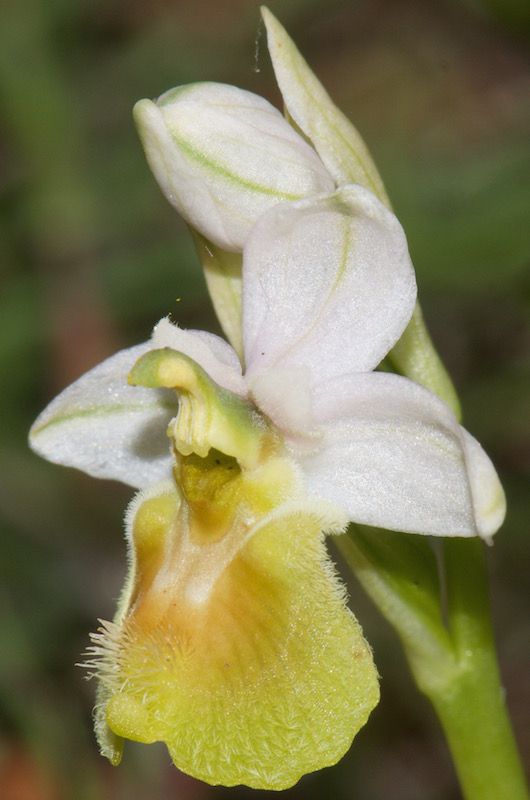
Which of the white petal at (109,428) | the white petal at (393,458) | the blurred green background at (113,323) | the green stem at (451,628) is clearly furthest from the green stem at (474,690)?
the blurred green background at (113,323)

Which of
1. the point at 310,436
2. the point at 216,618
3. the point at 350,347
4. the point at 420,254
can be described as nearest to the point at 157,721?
the point at 216,618

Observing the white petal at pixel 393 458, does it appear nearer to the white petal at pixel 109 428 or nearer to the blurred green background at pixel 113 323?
the white petal at pixel 109 428

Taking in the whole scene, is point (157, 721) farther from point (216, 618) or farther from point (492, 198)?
point (492, 198)

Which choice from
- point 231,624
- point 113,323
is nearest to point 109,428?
point 231,624

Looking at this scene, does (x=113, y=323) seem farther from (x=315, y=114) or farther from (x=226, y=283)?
(x=315, y=114)

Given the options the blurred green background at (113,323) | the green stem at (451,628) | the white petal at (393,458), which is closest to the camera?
the white petal at (393,458)

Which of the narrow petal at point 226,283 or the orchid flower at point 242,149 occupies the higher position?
the orchid flower at point 242,149

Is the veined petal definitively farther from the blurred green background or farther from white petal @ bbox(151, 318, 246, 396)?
the blurred green background
